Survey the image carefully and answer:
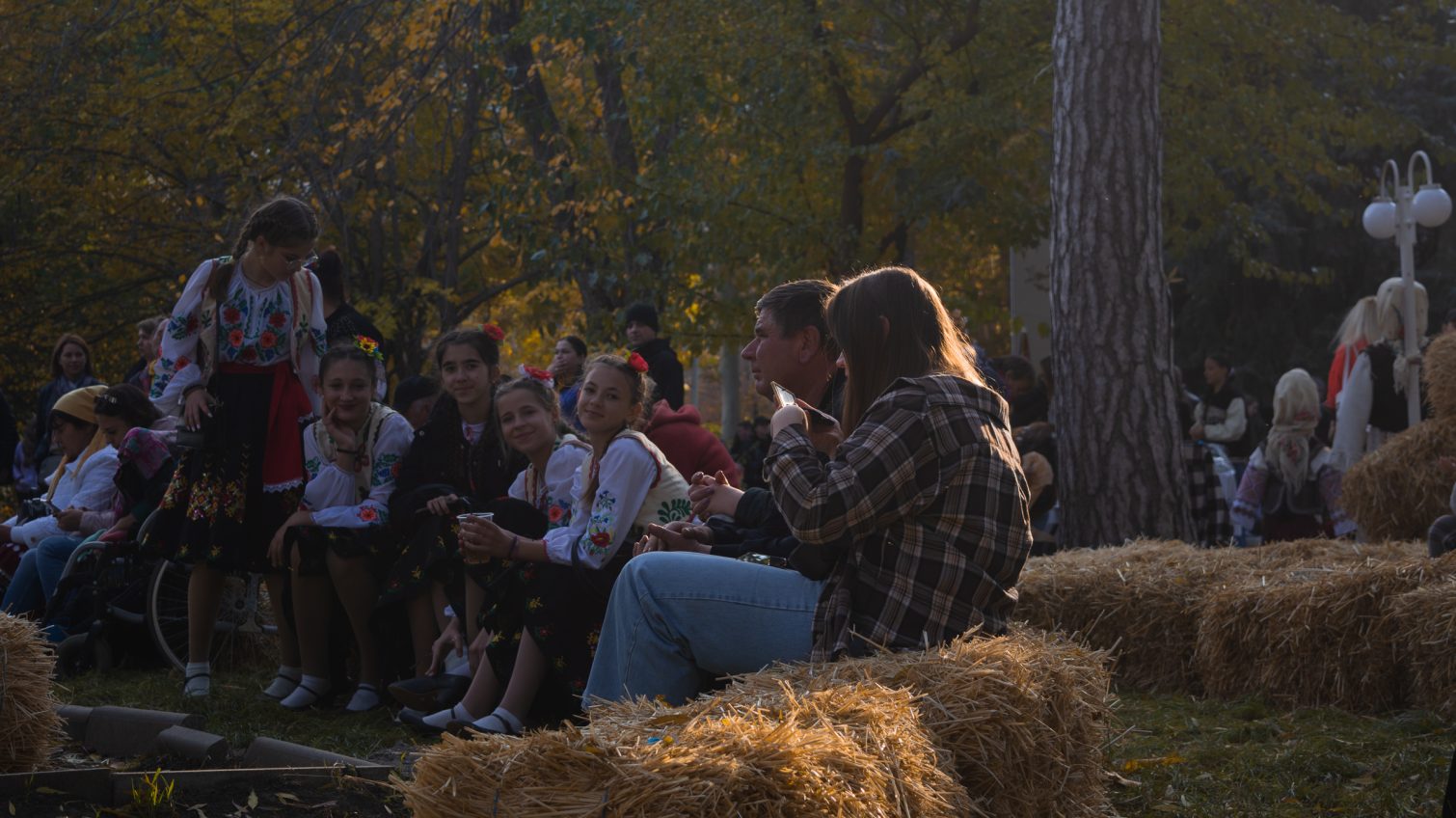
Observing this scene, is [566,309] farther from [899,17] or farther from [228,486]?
[228,486]

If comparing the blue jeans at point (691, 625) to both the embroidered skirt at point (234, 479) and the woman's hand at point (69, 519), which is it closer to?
the embroidered skirt at point (234, 479)

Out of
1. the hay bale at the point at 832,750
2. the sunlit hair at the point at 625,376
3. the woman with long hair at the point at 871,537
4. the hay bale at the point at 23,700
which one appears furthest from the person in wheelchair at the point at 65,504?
the hay bale at the point at 832,750

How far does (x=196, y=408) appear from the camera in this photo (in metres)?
6.46

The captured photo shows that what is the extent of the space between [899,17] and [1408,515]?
8.27 m

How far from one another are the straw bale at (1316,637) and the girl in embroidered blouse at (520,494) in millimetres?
2747

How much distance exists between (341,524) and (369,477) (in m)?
0.30

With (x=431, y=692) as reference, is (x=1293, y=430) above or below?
above

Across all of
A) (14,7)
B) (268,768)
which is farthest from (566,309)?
(268,768)

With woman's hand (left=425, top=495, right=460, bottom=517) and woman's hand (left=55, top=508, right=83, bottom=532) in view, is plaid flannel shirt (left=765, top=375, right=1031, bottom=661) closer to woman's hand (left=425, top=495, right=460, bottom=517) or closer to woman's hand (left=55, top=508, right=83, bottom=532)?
woman's hand (left=425, top=495, right=460, bottom=517)

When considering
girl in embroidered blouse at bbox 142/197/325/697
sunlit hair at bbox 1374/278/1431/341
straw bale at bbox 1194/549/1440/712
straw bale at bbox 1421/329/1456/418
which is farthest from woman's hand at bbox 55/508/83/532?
sunlit hair at bbox 1374/278/1431/341

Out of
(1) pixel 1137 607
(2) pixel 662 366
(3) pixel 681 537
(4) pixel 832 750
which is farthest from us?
(2) pixel 662 366

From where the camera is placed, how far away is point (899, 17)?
15.5 metres

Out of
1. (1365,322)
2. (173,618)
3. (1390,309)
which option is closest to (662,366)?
(173,618)

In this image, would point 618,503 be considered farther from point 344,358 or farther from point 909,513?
point 344,358
